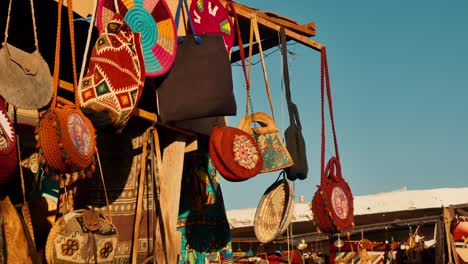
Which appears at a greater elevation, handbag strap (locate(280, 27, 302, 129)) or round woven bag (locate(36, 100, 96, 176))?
handbag strap (locate(280, 27, 302, 129))

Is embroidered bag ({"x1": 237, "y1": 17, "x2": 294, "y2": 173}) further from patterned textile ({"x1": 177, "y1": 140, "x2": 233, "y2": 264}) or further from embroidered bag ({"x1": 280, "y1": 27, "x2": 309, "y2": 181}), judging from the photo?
patterned textile ({"x1": 177, "y1": 140, "x2": 233, "y2": 264})

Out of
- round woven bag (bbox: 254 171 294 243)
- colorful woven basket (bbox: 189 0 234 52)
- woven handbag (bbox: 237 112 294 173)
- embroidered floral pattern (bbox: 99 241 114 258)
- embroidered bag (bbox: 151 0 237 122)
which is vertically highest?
colorful woven basket (bbox: 189 0 234 52)

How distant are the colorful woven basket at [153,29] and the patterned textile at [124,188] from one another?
1.51 ft

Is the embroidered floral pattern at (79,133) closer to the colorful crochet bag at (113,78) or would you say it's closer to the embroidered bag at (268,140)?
the colorful crochet bag at (113,78)

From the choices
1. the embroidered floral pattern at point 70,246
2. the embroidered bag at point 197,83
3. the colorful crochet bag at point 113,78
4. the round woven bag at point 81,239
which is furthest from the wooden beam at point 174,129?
the embroidered floral pattern at point 70,246

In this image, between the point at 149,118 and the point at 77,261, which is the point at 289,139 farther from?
the point at 77,261

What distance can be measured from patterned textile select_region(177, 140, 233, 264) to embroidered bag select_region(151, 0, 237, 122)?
3.81ft

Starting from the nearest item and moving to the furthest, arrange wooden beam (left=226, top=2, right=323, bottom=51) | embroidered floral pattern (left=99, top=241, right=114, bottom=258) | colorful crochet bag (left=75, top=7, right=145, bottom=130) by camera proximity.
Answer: colorful crochet bag (left=75, top=7, right=145, bottom=130), embroidered floral pattern (left=99, top=241, right=114, bottom=258), wooden beam (left=226, top=2, right=323, bottom=51)

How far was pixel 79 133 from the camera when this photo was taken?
363 centimetres

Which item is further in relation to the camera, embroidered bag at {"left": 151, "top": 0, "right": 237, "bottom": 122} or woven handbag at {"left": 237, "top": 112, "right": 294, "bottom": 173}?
woven handbag at {"left": 237, "top": 112, "right": 294, "bottom": 173}

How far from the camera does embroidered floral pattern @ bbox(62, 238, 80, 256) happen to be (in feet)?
12.3

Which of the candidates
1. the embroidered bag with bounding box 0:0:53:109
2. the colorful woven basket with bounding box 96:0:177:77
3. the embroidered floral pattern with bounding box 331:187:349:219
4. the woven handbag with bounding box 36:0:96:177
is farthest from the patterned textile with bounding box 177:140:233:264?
the embroidered bag with bounding box 0:0:53:109

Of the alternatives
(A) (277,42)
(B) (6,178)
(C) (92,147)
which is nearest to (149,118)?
(C) (92,147)

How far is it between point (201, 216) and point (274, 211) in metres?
0.77
